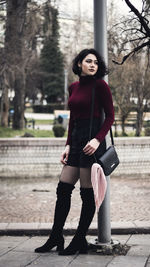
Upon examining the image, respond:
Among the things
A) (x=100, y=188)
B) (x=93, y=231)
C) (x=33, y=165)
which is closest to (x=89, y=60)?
(x=100, y=188)

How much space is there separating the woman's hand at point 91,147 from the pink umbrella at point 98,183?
126mm

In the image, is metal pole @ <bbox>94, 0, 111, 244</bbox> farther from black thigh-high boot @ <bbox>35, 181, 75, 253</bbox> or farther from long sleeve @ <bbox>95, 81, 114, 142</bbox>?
black thigh-high boot @ <bbox>35, 181, 75, 253</bbox>

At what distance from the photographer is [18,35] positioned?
60.6ft

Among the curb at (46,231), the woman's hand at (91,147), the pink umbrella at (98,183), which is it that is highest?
the woman's hand at (91,147)

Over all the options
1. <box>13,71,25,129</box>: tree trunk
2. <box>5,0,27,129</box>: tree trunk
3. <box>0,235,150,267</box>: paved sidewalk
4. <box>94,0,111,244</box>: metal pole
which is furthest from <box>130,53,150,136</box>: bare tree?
<box>0,235,150,267</box>: paved sidewalk

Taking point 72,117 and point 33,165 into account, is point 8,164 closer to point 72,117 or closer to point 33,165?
point 33,165

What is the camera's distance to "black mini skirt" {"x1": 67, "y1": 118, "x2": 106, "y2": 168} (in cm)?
435

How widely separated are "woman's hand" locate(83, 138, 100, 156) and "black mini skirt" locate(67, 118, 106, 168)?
0.08m

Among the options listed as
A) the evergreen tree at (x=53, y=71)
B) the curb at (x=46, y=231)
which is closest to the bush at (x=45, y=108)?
the evergreen tree at (x=53, y=71)

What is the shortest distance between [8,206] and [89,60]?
12.3 feet

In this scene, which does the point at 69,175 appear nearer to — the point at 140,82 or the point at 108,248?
the point at 108,248

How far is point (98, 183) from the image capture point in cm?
425

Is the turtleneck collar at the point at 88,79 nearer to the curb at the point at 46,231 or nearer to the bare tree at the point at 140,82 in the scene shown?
the curb at the point at 46,231

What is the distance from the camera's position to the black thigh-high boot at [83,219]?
444 centimetres
